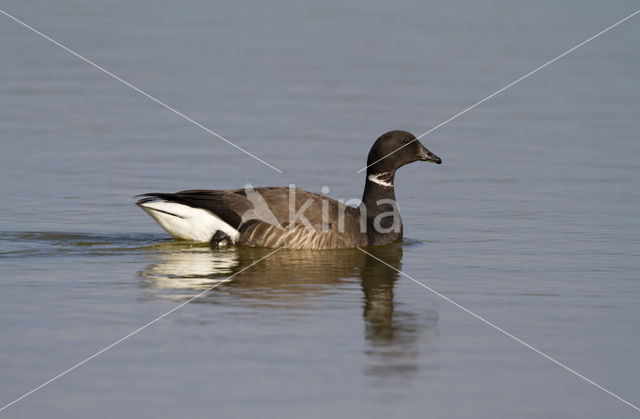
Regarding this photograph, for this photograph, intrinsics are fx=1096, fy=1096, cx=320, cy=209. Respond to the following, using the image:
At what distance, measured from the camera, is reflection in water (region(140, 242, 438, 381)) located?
915 cm

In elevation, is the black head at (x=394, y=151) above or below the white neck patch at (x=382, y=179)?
above

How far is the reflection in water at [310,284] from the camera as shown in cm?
915

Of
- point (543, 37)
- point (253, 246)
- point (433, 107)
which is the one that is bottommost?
point (253, 246)

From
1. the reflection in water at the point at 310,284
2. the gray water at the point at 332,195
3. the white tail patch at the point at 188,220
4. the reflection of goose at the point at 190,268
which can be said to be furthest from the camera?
the white tail patch at the point at 188,220

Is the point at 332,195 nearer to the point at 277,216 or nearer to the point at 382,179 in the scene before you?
the point at 382,179

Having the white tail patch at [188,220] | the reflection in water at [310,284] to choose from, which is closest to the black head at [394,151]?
the reflection in water at [310,284]

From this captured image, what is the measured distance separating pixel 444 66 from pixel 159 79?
6870 mm

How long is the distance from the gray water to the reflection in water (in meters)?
0.04

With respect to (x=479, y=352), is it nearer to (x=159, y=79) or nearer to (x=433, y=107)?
(x=433, y=107)

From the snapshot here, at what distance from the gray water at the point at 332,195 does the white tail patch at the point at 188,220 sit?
36cm

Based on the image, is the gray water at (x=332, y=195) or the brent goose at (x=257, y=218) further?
the brent goose at (x=257, y=218)

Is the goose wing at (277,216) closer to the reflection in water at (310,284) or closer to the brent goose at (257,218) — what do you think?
the brent goose at (257,218)

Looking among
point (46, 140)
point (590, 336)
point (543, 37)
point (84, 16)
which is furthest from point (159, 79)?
point (590, 336)

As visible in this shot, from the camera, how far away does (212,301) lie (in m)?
10.4
